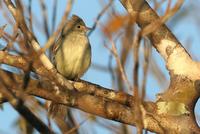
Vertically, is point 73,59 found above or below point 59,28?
above

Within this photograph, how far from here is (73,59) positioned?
697 centimetres

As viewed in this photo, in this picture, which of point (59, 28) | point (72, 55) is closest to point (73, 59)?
point (72, 55)

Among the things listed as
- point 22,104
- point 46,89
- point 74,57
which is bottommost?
point 22,104

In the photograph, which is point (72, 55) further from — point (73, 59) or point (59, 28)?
point (59, 28)

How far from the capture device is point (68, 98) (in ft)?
13.2

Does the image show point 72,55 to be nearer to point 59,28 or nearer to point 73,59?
point 73,59

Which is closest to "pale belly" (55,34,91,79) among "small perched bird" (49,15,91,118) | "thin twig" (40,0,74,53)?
"small perched bird" (49,15,91,118)

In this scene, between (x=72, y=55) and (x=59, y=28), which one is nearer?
(x=59, y=28)

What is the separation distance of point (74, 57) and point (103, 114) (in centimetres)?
286

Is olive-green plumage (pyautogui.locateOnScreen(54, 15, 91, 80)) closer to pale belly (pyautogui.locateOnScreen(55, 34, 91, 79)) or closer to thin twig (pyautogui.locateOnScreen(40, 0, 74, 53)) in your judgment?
pale belly (pyautogui.locateOnScreen(55, 34, 91, 79))

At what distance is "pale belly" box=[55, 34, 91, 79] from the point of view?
6973mm

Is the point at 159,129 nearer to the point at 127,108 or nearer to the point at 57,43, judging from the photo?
the point at 127,108

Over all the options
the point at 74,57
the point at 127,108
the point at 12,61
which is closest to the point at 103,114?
the point at 127,108

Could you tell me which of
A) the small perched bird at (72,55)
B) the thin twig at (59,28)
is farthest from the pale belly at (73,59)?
the thin twig at (59,28)
